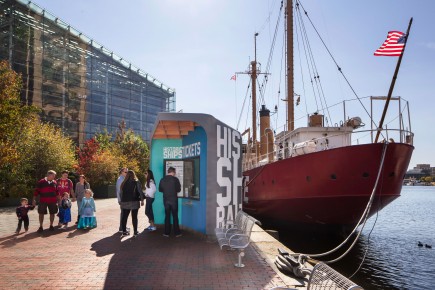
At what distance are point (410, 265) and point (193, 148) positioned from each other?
8.42 metres

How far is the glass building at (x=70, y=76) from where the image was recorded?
1659 inches

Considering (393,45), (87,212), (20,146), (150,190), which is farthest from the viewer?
(20,146)

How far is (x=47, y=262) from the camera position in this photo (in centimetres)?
740

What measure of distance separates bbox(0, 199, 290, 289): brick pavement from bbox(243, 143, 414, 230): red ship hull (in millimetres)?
6201

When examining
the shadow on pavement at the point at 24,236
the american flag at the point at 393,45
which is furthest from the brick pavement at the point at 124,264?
the american flag at the point at 393,45

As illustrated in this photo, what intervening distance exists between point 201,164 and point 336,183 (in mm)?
6069

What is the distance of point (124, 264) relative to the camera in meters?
7.21

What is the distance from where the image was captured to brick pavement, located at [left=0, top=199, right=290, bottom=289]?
5984 mm

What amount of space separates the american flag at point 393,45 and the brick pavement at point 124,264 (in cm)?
798

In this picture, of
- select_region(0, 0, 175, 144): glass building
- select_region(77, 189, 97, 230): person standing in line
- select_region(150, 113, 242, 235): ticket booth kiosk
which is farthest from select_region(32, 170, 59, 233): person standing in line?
select_region(0, 0, 175, 144): glass building

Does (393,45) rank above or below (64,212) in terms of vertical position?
above

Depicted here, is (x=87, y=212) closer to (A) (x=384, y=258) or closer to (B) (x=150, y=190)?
(B) (x=150, y=190)

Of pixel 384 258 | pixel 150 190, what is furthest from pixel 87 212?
pixel 384 258

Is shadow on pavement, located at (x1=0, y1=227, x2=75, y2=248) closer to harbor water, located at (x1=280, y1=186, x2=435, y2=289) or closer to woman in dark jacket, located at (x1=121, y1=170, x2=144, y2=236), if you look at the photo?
woman in dark jacket, located at (x1=121, y1=170, x2=144, y2=236)
